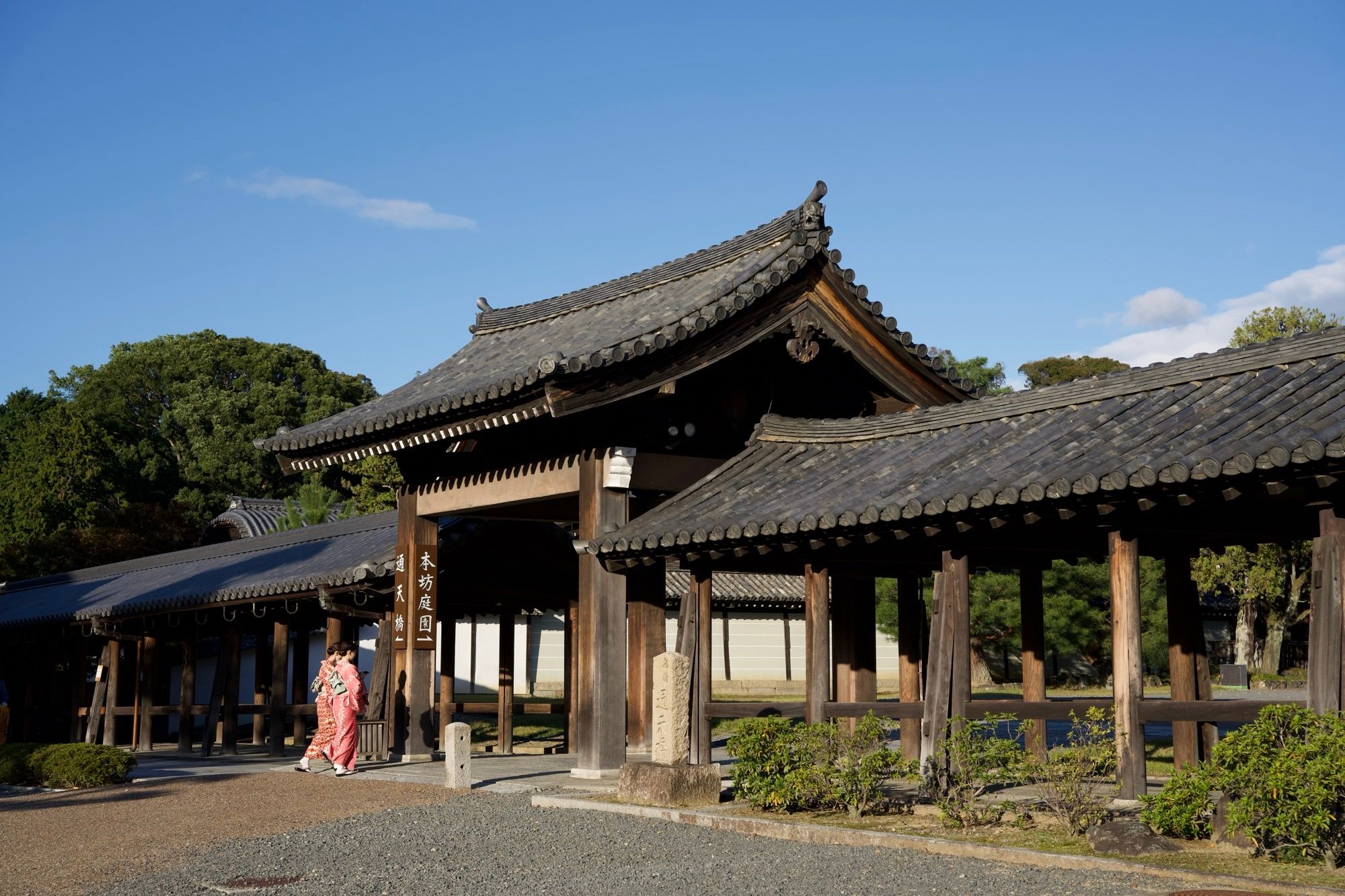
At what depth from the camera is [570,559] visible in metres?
20.7

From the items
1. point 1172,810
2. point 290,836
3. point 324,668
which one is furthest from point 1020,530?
point 324,668

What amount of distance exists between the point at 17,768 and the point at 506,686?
6.92 metres

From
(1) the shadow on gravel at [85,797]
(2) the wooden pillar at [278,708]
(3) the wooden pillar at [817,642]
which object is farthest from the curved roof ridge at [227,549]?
(3) the wooden pillar at [817,642]

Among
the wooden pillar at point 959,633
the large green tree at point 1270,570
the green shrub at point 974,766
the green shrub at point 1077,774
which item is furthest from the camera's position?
the large green tree at point 1270,570

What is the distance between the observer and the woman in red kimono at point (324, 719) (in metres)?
16.5

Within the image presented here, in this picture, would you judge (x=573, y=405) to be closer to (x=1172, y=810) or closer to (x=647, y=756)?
(x=647, y=756)

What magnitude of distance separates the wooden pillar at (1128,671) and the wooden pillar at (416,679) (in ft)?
31.0

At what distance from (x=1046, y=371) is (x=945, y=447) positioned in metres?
50.4

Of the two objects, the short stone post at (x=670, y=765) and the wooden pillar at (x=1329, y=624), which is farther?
the short stone post at (x=670, y=765)

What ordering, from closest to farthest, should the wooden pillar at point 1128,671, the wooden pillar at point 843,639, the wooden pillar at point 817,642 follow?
the wooden pillar at point 1128,671 < the wooden pillar at point 817,642 < the wooden pillar at point 843,639

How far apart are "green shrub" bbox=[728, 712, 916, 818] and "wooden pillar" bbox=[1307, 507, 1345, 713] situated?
3.16 meters

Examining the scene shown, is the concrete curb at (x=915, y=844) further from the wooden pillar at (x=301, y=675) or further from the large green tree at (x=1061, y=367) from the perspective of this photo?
the large green tree at (x=1061, y=367)

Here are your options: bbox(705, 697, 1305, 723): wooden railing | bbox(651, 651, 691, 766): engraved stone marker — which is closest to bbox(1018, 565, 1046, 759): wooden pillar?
bbox(705, 697, 1305, 723): wooden railing

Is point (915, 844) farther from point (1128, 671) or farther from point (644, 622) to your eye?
point (644, 622)
